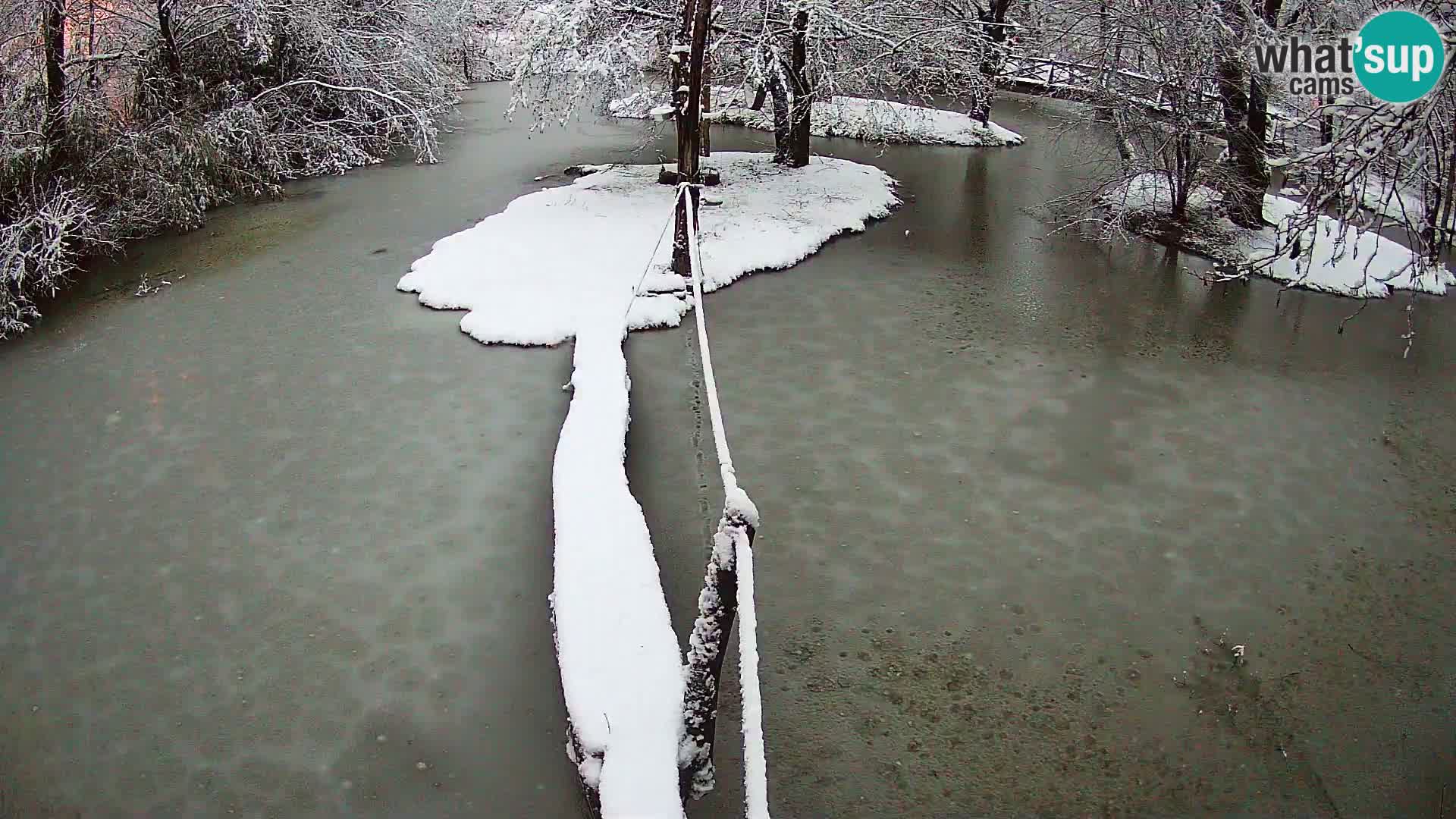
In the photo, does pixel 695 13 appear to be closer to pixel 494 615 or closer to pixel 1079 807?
pixel 494 615

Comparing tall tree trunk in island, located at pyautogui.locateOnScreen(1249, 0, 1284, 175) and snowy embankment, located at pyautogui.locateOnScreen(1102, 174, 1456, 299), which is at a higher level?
tall tree trunk in island, located at pyautogui.locateOnScreen(1249, 0, 1284, 175)

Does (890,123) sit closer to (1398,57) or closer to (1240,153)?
(1240,153)

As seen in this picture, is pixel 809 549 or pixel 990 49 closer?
pixel 809 549

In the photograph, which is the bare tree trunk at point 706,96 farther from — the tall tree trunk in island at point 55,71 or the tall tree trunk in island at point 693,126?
the tall tree trunk in island at point 55,71

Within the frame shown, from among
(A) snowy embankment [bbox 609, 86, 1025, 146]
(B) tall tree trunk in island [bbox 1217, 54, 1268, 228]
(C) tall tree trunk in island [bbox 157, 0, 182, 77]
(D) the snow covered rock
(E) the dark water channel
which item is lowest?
(E) the dark water channel

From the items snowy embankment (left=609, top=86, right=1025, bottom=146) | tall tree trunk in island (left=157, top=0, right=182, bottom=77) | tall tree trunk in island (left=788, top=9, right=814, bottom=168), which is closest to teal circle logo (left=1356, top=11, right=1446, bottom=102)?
tall tree trunk in island (left=788, top=9, right=814, bottom=168)

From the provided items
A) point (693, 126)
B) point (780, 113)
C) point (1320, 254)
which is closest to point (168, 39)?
point (780, 113)

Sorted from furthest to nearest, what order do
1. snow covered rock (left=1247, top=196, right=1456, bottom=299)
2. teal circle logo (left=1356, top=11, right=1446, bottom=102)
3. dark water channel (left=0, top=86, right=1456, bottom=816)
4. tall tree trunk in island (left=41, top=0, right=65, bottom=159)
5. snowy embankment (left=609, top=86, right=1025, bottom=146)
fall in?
snowy embankment (left=609, top=86, right=1025, bottom=146), tall tree trunk in island (left=41, top=0, right=65, bottom=159), snow covered rock (left=1247, top=196, right=1456, bottom=299), teal circle logo (left=1356, top=11, right=1446, bottom=102), dark water channel (left=0, top=86, right=1456, bottom=816)

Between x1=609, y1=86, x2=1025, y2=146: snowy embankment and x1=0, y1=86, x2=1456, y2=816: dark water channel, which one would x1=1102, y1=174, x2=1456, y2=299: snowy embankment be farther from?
x1=609, y1=86, x2=1025, y2=146: snowy embankment
